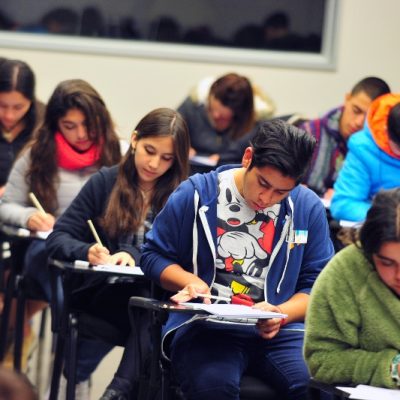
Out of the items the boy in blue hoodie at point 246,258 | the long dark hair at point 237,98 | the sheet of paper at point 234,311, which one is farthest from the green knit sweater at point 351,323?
the long dark hair at point 237,98

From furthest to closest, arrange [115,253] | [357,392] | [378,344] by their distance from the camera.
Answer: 1. [115,253]
2. [378,344]
3. [357,392]

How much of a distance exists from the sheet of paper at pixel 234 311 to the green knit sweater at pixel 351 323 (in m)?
0.19

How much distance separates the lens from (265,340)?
143 inches

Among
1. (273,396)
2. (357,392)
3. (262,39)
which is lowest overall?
(273,396)

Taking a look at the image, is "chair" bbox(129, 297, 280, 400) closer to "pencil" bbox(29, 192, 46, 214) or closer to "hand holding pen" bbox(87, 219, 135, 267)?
"hand holding pen" bbox(87, 219, 135, 267)

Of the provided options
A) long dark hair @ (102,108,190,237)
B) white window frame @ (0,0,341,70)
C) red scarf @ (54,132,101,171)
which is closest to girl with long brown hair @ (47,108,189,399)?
long dark hair @ (102,108,190,237)

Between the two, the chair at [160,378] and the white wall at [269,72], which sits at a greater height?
the white wall at [269,72]

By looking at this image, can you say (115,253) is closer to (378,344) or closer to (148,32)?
(378,344)

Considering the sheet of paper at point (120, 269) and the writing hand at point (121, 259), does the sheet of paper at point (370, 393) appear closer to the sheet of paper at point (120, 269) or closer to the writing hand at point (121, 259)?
the sheet of paper at point (120, 269)

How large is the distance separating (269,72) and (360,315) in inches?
193

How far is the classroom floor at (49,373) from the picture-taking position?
5321mm

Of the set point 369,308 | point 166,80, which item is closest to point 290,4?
point 166,80

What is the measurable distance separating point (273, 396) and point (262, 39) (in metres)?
4.73

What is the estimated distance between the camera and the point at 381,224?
9.96ft
